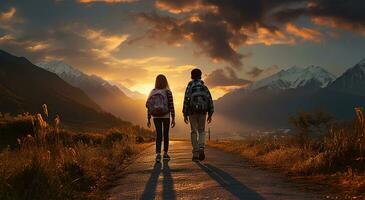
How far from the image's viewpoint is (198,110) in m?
14.5

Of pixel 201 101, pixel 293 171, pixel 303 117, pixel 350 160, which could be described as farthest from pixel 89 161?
pixel 303 117

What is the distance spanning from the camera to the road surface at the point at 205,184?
8312mm

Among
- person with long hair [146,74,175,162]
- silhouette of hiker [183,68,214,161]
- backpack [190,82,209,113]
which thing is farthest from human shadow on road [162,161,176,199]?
person with long hair [146,74,175,162]

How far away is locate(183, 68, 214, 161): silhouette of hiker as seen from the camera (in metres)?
14.5

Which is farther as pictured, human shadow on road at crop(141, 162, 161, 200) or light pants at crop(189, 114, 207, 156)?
light pants at crop(189, 114, 207, 156)

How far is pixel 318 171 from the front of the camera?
10672 millimetres

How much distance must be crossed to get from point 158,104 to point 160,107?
101 millimetres

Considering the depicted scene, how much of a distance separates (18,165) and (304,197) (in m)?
4.47

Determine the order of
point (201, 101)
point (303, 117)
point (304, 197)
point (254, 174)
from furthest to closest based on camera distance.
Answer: point (303, 117) < point (201, 101) < point (254, 174) < point (304, 197)

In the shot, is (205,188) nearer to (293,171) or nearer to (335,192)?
(335,192)

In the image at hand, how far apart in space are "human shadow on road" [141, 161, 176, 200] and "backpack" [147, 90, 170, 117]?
2.45 meters

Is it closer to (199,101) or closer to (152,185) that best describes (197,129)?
(199,101)

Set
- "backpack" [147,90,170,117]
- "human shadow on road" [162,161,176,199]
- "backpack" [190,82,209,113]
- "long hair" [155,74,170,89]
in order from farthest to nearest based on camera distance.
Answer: "long hair" [155,74,170,89]
"backpack" [147,90,170,117]
"backpack" [190,82,209,113]
"human shadow on road" [162,161,176,199]

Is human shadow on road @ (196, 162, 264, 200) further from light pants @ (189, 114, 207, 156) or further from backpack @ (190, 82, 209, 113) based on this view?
backpack @ (190, 82, 209, 113)
